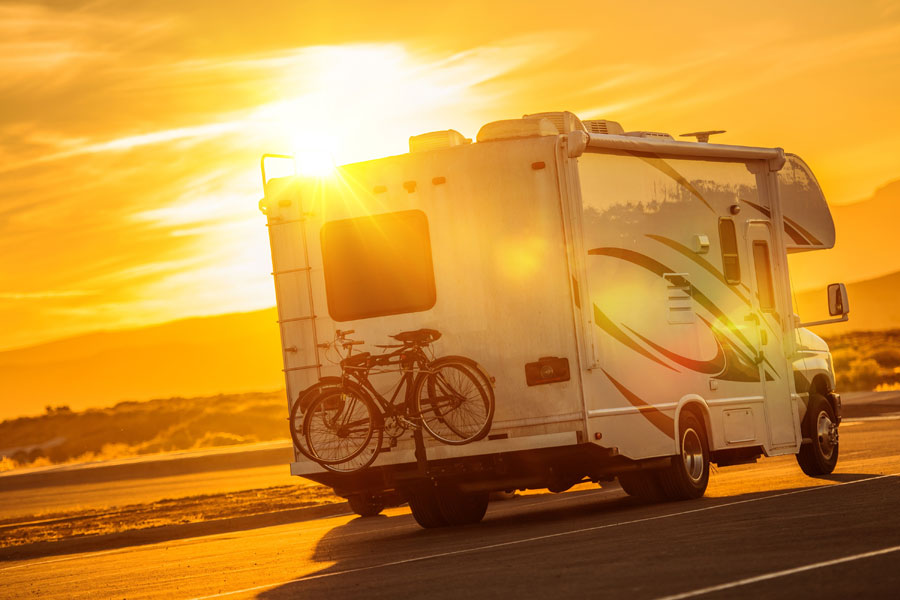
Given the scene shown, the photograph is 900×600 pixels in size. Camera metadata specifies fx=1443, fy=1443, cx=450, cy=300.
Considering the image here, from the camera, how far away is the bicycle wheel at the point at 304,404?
13.6 meters

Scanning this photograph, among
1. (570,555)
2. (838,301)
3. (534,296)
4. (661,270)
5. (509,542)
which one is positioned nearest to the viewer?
(570,555)

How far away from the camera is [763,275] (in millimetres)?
16625

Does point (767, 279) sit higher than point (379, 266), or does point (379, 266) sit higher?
point (379, 266)

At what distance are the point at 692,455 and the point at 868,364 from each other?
40971 mm

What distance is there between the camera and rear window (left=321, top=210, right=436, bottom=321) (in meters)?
14.0

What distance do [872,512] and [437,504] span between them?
5055mm

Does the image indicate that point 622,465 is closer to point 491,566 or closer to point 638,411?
point 638,411

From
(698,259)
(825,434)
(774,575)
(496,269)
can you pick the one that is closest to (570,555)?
(774,575)

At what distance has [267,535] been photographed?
1777cm

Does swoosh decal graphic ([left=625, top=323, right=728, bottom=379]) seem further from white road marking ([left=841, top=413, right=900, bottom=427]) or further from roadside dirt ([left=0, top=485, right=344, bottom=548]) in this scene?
white road marking ([left=841, top=413, right=900, bottom=427])

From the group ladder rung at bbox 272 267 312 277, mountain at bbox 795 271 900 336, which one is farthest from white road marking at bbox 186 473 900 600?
mountain at bbox 795 271 900 336

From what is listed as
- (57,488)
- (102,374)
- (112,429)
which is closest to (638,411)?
(57,488)

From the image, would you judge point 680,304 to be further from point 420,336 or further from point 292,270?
point 292,270

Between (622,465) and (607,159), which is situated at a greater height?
(607,159)
